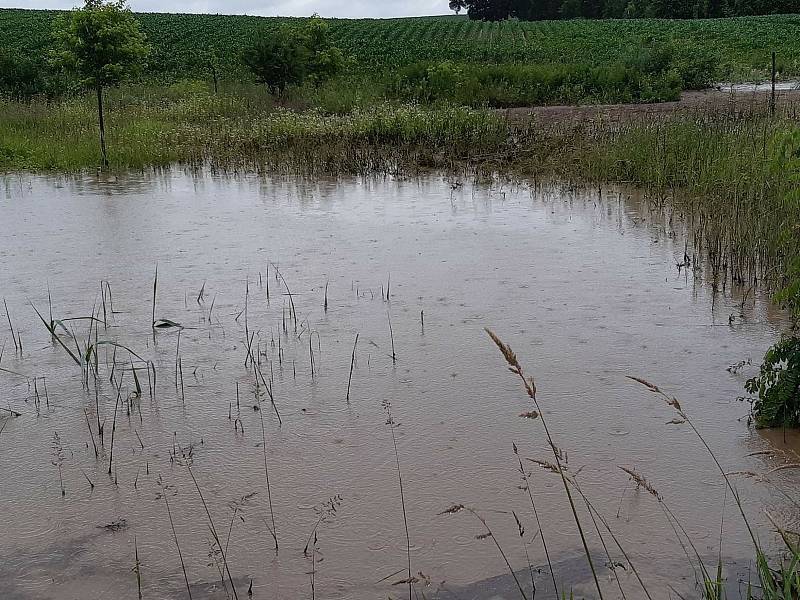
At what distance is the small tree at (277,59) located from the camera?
22.3 m

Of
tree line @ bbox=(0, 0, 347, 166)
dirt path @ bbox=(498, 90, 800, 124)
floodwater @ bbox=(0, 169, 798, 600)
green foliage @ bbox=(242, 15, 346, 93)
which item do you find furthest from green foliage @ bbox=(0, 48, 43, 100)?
floodwater @ bbox=(0, 169, 798, 600)

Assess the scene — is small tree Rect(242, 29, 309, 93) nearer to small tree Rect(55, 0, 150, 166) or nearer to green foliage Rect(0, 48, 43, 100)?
green foliage Rect(0, 48, 43, 100)

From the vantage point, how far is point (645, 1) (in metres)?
71.3

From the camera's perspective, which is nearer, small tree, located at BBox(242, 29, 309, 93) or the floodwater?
the floodwater

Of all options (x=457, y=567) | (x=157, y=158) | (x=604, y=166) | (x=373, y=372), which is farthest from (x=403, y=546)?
(x=157, y=158)

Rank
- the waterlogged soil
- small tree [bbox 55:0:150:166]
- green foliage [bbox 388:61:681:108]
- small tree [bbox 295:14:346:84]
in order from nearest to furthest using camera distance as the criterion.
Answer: small tree [bbox 55:0:150:166] < the waterlogged soil < green foliage [bbox 388:61:681:108] < small tree [bbox 295:14:346:84]

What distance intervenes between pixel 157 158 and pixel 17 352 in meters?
9.05

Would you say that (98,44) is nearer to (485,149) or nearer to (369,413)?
(485,149)

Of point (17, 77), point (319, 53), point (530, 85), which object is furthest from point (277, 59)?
point (17, 77)

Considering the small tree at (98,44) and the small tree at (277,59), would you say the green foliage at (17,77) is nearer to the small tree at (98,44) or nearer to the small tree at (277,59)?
the small tree at (277,59)

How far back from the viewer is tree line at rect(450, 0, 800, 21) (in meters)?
63.2

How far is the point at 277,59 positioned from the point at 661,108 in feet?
31.2

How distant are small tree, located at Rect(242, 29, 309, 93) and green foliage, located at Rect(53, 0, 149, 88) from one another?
31.3 ft

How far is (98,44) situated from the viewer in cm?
1243
